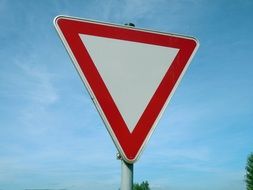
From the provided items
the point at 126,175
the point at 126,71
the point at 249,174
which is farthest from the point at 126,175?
the point at 249,174

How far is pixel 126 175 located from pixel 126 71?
2.28 feet

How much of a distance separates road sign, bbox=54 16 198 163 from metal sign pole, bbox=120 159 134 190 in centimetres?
5

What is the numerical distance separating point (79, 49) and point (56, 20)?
0.26m

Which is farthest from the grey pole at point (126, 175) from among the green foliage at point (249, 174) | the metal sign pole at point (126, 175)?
the green foliage at point (249, 174)

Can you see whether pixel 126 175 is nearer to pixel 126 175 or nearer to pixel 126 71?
pixel 126 175

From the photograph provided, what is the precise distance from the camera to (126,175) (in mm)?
2336

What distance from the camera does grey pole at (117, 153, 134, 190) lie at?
230 centimetres

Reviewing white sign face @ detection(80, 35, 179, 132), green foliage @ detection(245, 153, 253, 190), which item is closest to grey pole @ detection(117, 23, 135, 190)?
white sign face @ detection(80, 35, 179, 132)

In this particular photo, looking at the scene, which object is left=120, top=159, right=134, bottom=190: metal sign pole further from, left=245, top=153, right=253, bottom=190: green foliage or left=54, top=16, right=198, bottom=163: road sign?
left=245, top=153, right=253, bottom=190: green foliage

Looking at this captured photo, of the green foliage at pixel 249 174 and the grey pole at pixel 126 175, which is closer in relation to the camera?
the grey pole at pixel 126 175

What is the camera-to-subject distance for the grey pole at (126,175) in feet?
7.56

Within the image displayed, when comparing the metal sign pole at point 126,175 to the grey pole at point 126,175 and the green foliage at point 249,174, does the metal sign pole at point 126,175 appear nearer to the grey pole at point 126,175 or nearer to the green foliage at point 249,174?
the grey pole at point 126,175

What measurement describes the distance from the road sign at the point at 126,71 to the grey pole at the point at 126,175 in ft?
0.15

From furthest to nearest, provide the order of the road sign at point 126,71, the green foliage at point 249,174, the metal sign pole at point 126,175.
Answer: the green foliage at point 249,174 → the road sign at point 126,71 → the metal sign pole at point 126,175
